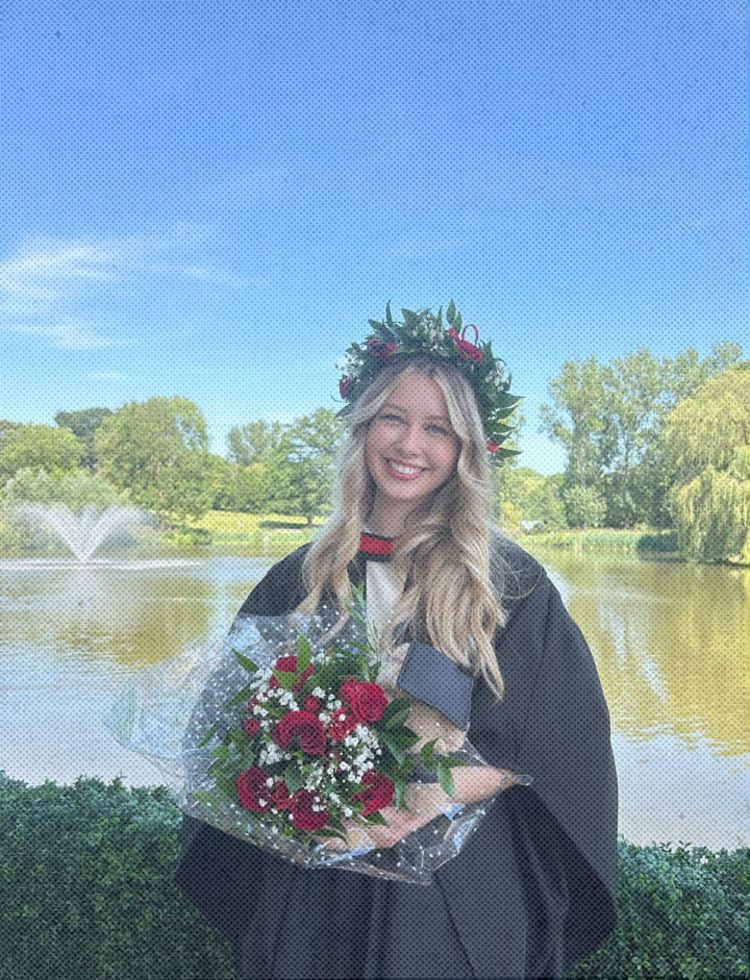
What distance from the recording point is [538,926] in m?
2.13

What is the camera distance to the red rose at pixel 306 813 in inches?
71.6

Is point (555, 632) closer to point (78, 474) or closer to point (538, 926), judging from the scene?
point (538, 926)

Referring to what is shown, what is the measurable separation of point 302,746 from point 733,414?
709 inches

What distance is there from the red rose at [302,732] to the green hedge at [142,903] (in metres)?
1.41

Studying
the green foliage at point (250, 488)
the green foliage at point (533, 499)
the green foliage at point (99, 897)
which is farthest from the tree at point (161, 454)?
the green foliage at point (99, 897)

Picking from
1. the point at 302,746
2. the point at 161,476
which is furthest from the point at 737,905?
the point at 161,476

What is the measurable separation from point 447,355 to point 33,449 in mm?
14022

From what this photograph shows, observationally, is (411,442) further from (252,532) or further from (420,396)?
(252,532)

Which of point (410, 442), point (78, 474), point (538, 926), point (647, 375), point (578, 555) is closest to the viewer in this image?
point (538, 926)

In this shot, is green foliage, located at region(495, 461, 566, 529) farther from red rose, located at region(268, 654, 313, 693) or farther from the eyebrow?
red rose, located at region(268, 654, 313, 693)

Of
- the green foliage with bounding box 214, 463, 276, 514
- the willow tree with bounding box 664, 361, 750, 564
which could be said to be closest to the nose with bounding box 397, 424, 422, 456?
the green foliage with bounding box 214, 463, 276, 514

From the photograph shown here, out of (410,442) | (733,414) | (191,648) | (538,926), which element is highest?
(733,414)

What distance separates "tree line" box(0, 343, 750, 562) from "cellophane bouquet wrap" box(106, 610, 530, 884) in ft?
33.1

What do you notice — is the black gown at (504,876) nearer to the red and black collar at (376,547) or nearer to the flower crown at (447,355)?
the red and black collar at (376,547)
